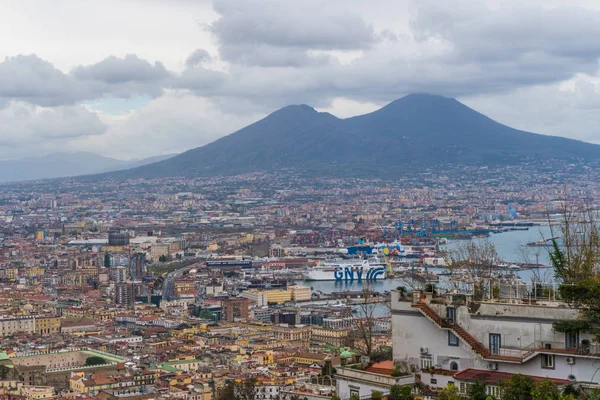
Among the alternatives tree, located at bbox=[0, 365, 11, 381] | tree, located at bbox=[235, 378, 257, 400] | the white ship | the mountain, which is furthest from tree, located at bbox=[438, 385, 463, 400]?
the mountain

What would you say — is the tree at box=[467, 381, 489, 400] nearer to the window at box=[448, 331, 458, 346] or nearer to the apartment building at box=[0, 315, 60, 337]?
the window at box=[448, 331, 458, 346]

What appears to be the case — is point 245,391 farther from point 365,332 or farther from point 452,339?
point 452,339

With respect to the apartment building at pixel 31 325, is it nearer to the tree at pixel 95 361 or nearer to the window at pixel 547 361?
the tree at pixel 95 361

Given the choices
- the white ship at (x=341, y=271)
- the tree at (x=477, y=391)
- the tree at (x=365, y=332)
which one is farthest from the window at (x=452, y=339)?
the white ship at (x=341, y=271)

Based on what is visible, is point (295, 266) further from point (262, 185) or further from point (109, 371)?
point (262, 185)

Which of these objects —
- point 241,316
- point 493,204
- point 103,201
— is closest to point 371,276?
point 241,316
